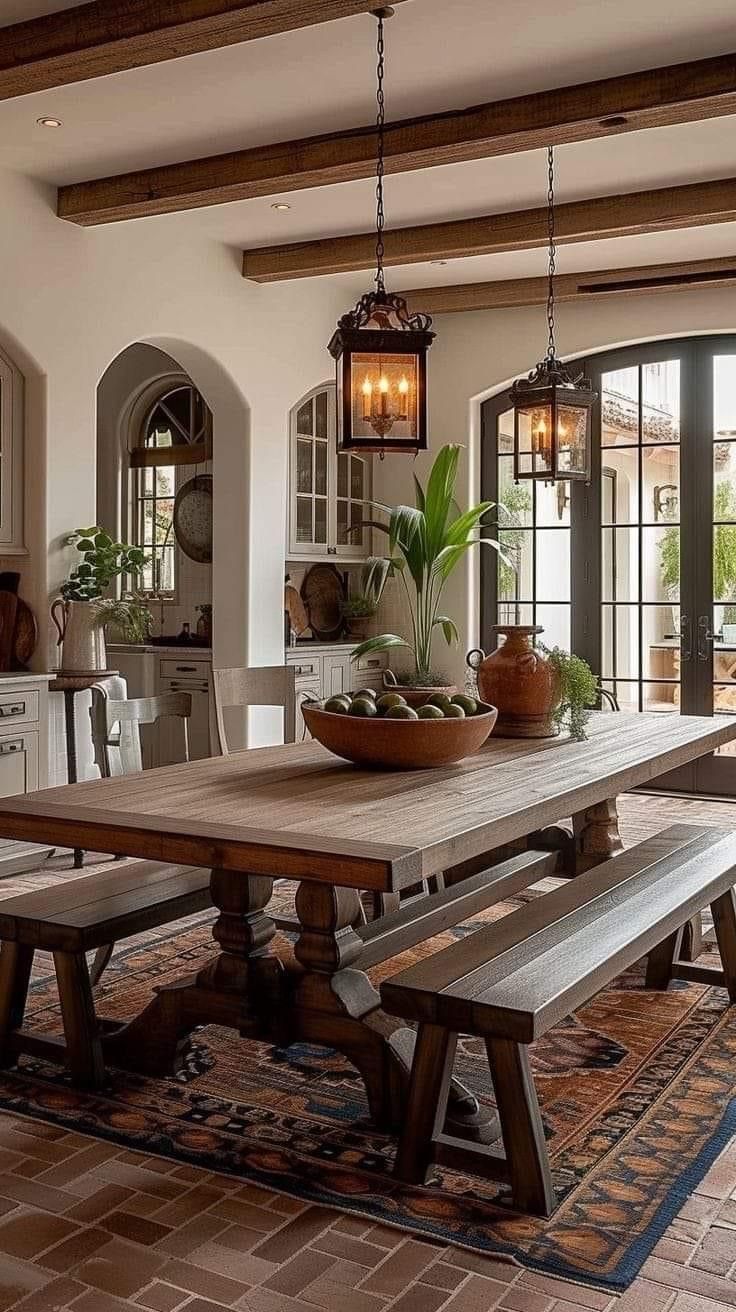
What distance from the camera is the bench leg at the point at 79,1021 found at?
3059 mm

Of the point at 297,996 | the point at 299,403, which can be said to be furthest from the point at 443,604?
the point at 297,996

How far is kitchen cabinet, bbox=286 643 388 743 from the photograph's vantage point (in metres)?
7.31

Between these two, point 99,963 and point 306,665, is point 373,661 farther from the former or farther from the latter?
point 99,963

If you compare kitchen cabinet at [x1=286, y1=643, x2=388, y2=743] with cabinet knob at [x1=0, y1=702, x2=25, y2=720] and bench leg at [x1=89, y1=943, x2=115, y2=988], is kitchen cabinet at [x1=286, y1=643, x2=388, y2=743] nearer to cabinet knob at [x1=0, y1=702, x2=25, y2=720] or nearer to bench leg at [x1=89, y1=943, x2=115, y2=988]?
cabinet knob at [x1=0, y1=702, x2=25, y2=720]

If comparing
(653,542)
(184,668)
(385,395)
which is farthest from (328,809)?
(653,542)

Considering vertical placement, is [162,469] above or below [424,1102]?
above

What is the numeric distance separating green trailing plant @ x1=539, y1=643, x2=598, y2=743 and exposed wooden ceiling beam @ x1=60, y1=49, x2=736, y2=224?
6.32ft

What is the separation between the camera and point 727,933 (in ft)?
12.3

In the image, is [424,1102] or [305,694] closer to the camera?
[424,1102]

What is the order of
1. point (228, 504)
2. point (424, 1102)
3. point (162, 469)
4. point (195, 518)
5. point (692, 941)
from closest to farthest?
point (424, 1102) < point (692, 941) < point (228, 504) < point (195, 518) < point (162, 469)

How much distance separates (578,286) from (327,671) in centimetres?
269

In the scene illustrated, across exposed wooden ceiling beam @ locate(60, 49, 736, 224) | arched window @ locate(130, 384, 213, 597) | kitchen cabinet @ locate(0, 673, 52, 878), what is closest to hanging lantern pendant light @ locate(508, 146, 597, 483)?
exposed wooden ceiling beam @ locate(60, 49, 736, 224)

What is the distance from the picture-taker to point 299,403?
734 cm

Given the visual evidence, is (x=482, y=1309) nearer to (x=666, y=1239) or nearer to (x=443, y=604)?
(x=666, y=1239)
